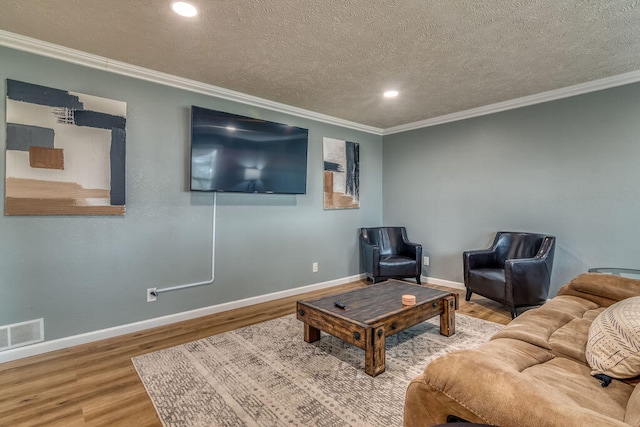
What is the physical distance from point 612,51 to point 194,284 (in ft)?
14.2

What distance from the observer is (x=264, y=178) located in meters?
3.66

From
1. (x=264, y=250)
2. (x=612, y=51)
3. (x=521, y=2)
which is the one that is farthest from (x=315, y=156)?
(x=612, y=51)

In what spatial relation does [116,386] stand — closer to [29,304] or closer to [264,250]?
[29,304]

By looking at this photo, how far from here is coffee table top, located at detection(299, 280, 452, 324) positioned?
2314mm

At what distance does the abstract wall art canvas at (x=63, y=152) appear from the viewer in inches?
94.2

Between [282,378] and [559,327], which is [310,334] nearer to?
[282,378]

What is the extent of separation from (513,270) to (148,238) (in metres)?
3.58

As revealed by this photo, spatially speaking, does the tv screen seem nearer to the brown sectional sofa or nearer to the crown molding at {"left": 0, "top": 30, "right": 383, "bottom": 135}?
the crown molding at {"left": 0, "top": 30, "right": 383, "bottom": 135}

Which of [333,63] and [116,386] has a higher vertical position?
[333,63]

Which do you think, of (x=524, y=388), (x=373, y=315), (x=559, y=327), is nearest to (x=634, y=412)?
(x=524, y=388)

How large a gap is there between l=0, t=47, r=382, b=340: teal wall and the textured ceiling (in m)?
0.30

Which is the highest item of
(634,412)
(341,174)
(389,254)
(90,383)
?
(341,174)

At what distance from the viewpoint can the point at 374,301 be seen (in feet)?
8.62

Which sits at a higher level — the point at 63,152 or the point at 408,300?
the point at 63,152
